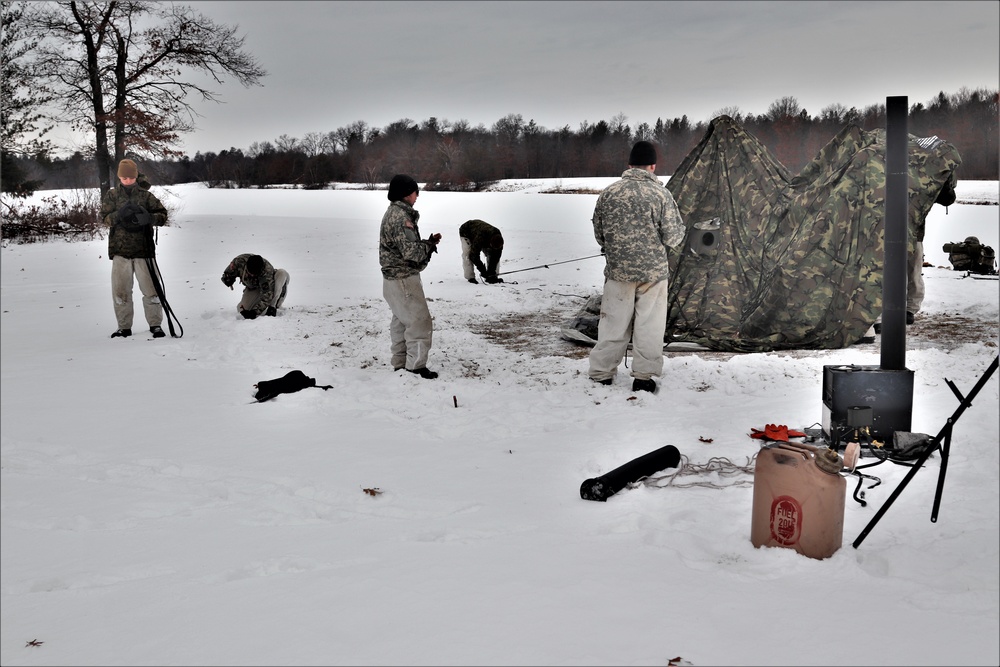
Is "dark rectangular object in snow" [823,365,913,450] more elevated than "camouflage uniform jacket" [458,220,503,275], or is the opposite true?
"camouflage uniform jacket" [458,220,503,275]

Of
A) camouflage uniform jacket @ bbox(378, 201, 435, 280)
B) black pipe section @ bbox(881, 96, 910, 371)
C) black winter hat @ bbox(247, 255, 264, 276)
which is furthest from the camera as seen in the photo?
black winter hat @ bbox(247, 255, 264, 276)

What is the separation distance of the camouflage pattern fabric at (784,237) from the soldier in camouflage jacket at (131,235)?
16.6 feet

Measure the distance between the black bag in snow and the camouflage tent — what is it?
9.37ft

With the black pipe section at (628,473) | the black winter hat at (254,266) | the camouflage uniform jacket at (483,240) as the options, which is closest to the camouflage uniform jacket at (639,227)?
the black pipe section at (628,473)

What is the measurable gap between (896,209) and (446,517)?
8.93 ft

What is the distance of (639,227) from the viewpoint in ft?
19.5

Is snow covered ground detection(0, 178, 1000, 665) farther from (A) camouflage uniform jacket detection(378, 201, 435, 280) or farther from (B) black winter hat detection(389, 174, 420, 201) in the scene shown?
(B) black winter hat detection(389, 174, 420, 201)

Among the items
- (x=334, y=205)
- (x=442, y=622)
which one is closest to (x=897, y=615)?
(x=442, y=622)

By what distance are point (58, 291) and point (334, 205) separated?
1774 cm

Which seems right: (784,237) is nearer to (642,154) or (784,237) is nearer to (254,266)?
(642,154)

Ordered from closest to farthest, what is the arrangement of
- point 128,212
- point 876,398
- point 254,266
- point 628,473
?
point 628,473 → point 876,398 → point 128,212 → point 254,266

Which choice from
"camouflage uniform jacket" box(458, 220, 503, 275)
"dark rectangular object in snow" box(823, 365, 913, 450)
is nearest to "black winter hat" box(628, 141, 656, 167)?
"dark rectangular object in snow" box(823, 365, 913, 450)

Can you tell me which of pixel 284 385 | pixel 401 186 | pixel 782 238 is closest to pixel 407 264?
pixel 401 186

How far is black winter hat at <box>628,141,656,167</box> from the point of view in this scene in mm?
5996
